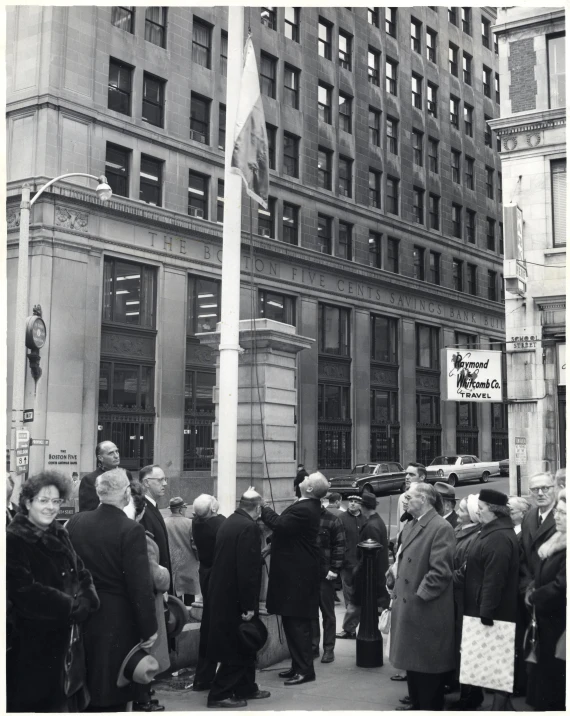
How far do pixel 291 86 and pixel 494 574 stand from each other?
35.0 metres

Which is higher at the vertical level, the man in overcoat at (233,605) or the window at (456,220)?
the window at (456,220)

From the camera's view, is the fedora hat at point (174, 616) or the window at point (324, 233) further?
the window at point (324, 233)

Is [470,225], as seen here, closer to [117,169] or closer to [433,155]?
[433,155]

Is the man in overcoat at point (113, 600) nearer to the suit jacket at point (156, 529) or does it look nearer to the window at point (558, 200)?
the suit jacket at point (156, 529)

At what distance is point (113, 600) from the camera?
5691mm

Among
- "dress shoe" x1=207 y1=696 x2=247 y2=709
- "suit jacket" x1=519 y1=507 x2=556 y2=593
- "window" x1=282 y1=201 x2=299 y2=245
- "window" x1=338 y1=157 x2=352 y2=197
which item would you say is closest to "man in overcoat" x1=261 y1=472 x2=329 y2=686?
"dress shoe" x1=207 y1=696 x2=247 y2=709

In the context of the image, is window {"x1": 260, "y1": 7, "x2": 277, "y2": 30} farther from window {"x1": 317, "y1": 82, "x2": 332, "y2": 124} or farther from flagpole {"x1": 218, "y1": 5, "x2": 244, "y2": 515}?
flagpole {"x1": 218, "y1": 5, "x2": 244, "y2": 515}

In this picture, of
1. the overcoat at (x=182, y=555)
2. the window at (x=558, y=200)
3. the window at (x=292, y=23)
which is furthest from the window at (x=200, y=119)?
the overcoat at (x=182, y=555)

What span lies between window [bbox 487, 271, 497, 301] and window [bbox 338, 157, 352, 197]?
15.4 m

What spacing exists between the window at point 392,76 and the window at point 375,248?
27.2 feet

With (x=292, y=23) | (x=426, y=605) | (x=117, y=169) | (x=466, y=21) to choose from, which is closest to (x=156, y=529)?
(x=426, y=605)

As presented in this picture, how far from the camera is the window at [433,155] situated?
4706 centimetres

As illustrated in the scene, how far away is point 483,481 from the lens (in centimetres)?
4000

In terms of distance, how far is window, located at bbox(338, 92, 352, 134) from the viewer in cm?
4097
